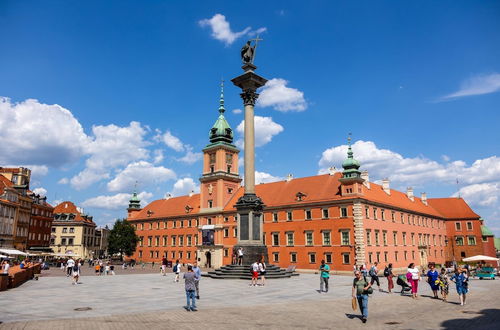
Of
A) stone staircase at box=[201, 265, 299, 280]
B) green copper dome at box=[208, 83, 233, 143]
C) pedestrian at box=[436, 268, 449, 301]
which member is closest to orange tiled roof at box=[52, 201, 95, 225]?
green copper dome at box=[208, 83, 233, 143]

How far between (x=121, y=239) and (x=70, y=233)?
29.3 meters

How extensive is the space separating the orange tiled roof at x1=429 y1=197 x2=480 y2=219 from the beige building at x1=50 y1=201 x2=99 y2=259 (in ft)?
273

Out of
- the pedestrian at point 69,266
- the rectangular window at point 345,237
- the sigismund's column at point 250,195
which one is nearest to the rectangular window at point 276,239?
the rectangular window at point 345,237

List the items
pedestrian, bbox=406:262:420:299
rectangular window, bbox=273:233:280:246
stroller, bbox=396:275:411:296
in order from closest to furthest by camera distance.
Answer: pedestrian, bbox=406:262:420:299, stroller, bbox=396:275:411:296, rectangular window, bbox=273:233:280:246

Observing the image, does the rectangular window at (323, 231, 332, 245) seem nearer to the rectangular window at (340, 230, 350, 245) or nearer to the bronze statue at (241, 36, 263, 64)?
A: the rectangular window at (340, 230, 350, 245)

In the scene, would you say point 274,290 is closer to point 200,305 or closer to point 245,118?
point 200,305

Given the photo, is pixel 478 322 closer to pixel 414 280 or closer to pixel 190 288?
pixel 414 280

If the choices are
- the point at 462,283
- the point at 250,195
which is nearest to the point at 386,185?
the point at 250,195

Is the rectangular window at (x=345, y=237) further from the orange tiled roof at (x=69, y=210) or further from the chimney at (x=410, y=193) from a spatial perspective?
the orange tiled roof at (x=69, y=210)

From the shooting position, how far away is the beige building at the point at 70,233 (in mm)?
93625

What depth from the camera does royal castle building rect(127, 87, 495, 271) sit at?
5003 cm

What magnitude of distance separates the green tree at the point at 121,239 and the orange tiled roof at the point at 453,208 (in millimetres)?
65286

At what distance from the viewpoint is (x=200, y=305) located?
15.5 m

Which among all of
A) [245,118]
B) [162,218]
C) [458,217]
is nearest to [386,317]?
[245,118]
